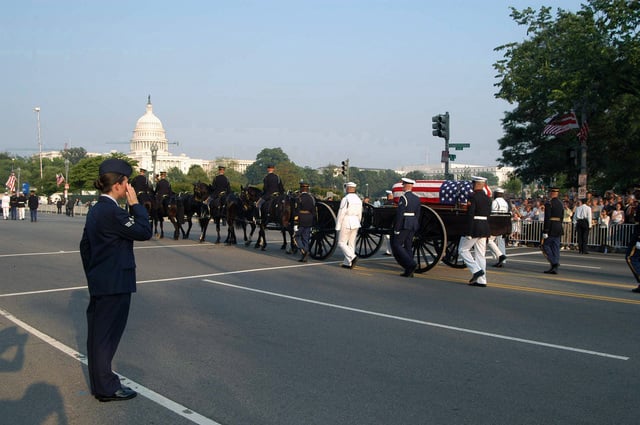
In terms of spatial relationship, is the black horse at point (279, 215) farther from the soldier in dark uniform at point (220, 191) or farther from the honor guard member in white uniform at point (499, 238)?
the honor guard member in white uniform at point (499, 238)

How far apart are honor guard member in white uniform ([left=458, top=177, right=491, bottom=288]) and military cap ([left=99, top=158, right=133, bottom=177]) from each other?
788cm

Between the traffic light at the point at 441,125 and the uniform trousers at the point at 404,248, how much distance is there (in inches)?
507

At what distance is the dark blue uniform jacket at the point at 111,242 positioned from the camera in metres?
5.21

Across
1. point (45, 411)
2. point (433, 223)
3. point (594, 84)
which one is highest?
point (594, 84)

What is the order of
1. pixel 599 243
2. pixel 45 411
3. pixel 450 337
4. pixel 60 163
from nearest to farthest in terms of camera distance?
1. pixel 45 411
2. pixel 450 337
3. pixel 599 243
4. pixel 60 163

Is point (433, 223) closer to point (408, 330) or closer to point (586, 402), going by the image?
point (408, 330)

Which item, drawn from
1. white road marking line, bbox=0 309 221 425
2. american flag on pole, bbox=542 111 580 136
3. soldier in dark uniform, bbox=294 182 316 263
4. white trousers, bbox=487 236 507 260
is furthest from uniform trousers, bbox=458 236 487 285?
american flag on pole, bbox=542 111 580 136

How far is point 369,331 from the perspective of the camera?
308 inches

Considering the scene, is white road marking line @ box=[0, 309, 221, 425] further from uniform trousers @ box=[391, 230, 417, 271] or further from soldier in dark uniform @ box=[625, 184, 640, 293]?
soldier in dark uniform @ box=[625, 184, 640, 293]

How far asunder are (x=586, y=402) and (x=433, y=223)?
826 cm

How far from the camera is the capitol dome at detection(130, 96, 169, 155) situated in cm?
16225

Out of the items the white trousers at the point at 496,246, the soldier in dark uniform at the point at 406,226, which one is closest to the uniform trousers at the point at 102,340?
the soldier in dark uniform at the point at 406,226

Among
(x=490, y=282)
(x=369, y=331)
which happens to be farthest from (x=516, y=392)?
(x=490, y=282)

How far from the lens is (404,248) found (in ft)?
42.6
